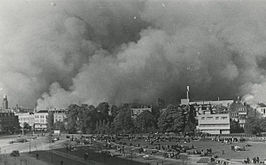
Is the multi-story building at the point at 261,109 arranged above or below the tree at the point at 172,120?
above

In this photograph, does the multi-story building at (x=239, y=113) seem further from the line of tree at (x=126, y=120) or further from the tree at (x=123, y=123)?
the tree at (x=123, y=123)


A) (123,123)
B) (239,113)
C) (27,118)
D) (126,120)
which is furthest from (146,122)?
(27,118)

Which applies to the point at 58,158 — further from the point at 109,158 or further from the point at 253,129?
the point at 253,129

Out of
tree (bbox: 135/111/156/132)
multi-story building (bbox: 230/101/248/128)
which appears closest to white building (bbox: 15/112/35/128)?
tree (bbox: 135/111/156/132)

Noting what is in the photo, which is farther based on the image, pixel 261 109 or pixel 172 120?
pixel 261 109

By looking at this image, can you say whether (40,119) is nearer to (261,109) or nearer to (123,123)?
(123,123)

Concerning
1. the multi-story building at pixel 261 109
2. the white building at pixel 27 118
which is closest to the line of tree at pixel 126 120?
the multi-story building at pixel 261 109

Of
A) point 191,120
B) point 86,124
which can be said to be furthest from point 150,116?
point 86,124
